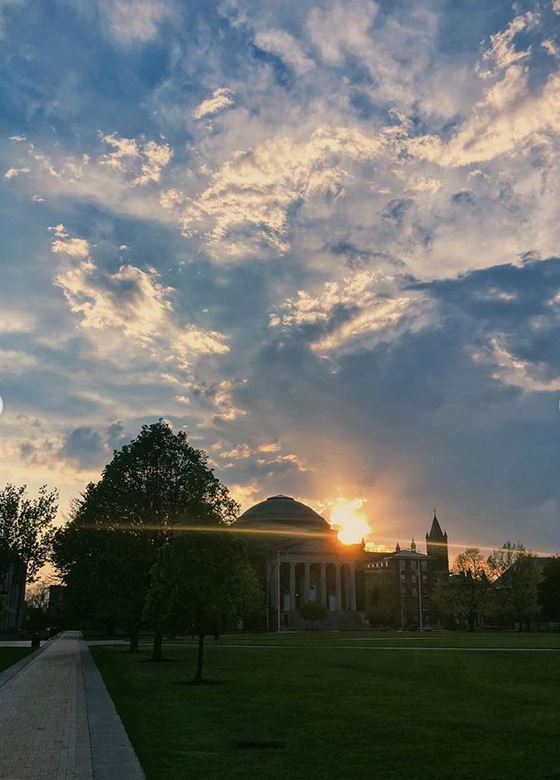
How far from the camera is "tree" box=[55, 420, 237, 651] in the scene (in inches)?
1871

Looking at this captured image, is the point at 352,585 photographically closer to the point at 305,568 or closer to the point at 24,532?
the point at 305,568

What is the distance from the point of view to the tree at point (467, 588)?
102750mm

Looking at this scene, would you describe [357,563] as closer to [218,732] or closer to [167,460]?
[167,460]

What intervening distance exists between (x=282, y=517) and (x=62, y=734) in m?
145

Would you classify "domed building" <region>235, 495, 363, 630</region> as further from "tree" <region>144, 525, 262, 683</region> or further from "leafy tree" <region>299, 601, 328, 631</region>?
"tree" <region>144, 525, 262, 683</region>

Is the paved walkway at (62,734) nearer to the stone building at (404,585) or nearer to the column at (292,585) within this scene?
the column at (292,585)

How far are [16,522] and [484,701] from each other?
62.0 metres

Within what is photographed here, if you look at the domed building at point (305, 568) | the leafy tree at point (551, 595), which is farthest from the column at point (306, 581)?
the leafy tree at point (551, 595)

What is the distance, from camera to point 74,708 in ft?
64.4

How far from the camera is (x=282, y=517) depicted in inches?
6265

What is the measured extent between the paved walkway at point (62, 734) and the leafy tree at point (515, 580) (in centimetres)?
8625

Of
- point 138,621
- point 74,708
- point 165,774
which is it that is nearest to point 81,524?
point 138,621

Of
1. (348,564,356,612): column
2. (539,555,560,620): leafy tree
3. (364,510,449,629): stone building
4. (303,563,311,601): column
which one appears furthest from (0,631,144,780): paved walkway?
(364,510,449,629): stone building

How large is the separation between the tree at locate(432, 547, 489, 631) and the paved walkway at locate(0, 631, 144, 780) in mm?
84462
